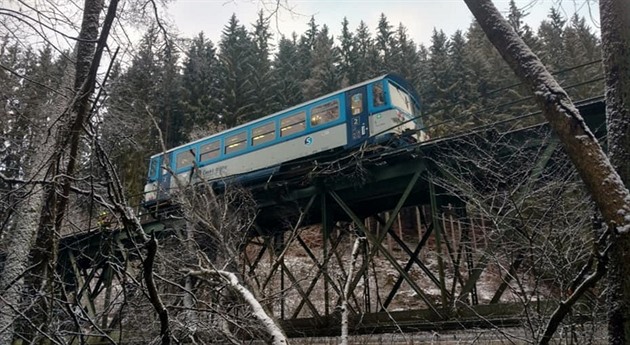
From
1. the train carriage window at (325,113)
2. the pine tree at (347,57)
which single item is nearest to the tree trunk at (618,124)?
the train carriage window at (325,113)

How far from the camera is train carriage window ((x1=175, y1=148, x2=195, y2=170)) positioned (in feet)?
51.1

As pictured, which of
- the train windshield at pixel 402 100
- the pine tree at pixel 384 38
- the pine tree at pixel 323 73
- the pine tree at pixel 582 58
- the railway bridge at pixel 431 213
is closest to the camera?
the railway bridge at pixel 431 213

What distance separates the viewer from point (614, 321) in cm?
211

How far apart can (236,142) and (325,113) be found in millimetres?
3616

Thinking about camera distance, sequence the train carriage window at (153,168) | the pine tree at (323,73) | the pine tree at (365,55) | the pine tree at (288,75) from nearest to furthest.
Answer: the train carriage window at (153,168) → the pine tree at (288,75) → the pine tree at (323,73) → the pine tree at (365,55)

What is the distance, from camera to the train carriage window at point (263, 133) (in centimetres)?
1320

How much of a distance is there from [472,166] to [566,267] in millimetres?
3472

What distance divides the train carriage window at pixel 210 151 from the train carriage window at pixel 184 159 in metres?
0.45

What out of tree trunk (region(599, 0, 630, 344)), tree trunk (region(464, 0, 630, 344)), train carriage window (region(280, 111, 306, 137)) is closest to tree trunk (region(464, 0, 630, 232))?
tree trunk (region(464, 0, 630, 344))

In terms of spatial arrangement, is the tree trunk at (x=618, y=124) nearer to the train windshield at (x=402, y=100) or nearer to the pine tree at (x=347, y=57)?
the train windshield at (x=402, y=100)

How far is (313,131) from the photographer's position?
39.9ft

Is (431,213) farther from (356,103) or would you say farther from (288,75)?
(288,75)

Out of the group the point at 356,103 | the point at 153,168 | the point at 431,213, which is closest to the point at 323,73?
A: the point at 153,168

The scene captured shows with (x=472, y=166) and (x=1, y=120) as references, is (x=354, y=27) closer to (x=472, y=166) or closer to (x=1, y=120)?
(x=472, y=166)
